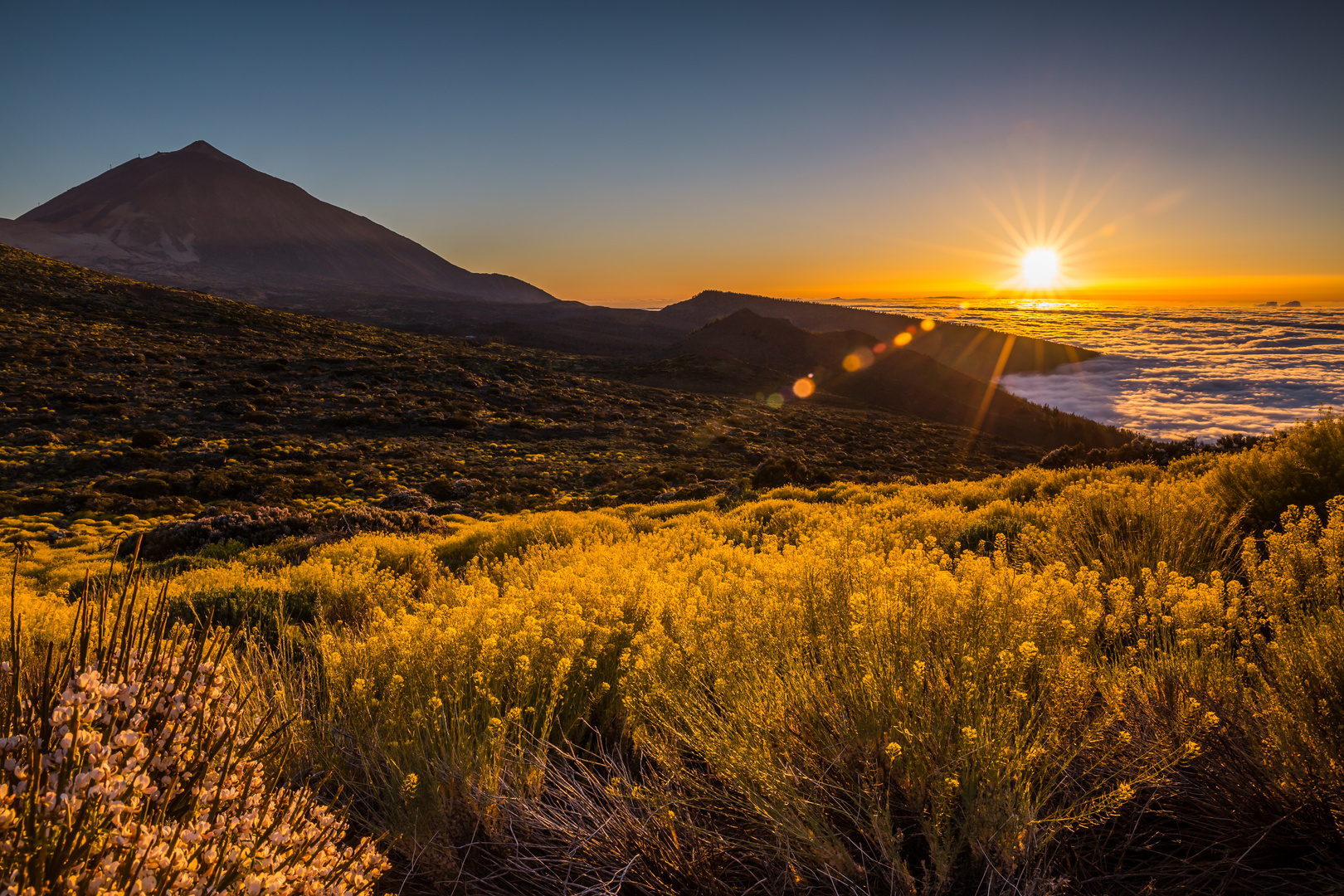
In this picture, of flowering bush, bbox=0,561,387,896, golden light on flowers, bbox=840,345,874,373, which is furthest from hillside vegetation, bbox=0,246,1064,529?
golden light on flowers, bbox=840,345,874,373

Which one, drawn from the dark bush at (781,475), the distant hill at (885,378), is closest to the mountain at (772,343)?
the distant hill at (885,378)

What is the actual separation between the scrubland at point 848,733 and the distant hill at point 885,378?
228 ft

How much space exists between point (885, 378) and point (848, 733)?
86.9 m

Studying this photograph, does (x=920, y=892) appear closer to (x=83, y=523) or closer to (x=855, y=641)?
(x=855, y=641)

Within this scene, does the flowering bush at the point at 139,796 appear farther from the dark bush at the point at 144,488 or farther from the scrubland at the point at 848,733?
the dark bush at the point at 144,488

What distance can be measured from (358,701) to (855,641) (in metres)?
2.45

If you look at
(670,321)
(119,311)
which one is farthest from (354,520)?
(670,321)

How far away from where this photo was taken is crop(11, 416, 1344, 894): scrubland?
2014 millimetres

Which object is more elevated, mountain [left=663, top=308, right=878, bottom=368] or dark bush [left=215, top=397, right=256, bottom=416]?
mountain [left=663, top=308, right=878, bottom=368]

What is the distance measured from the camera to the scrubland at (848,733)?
2014 millimetres

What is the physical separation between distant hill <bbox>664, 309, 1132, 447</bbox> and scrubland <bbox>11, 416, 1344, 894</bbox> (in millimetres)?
69425

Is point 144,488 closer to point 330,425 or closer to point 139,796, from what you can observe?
point 330,425

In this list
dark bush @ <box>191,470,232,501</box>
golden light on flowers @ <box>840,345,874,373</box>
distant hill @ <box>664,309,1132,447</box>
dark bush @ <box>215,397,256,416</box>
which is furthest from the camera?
golden light on flowers @ <box>840,345,874,373</box>

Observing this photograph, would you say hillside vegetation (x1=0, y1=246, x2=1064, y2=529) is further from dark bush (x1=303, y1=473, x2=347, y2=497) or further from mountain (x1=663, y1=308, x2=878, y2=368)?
mountain (x1=663, y1=308, x2=878, y2=368)
